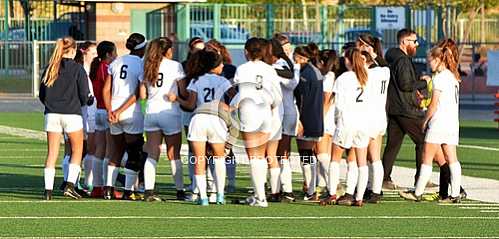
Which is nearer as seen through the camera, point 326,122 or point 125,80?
point 125,80

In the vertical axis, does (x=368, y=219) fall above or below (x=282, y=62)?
below

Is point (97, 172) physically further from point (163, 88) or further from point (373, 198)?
point (373, 198)

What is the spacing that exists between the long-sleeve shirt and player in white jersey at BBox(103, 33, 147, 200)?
0.29 meters

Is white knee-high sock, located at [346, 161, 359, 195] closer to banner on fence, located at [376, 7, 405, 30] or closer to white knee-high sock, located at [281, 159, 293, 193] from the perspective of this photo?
white knee-high sock, located at [281, 159, 293, 193]

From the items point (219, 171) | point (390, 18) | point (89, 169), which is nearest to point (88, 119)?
point (89, 169)

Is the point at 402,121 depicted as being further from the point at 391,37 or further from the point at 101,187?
the point at 391,37

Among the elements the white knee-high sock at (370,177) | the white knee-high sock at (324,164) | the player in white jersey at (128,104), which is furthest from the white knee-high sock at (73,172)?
the white knee-high sock at (370,177)

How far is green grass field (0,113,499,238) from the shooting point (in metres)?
14.1

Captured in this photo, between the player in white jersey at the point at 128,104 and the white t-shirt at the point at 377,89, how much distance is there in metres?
2.62

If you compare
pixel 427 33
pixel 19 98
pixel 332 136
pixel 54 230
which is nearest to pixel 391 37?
pixel 427 33

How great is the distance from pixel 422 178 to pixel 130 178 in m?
3.41

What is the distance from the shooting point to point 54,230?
14.2m

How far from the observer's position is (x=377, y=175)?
1697 cm

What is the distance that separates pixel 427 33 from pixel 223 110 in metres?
33.6
